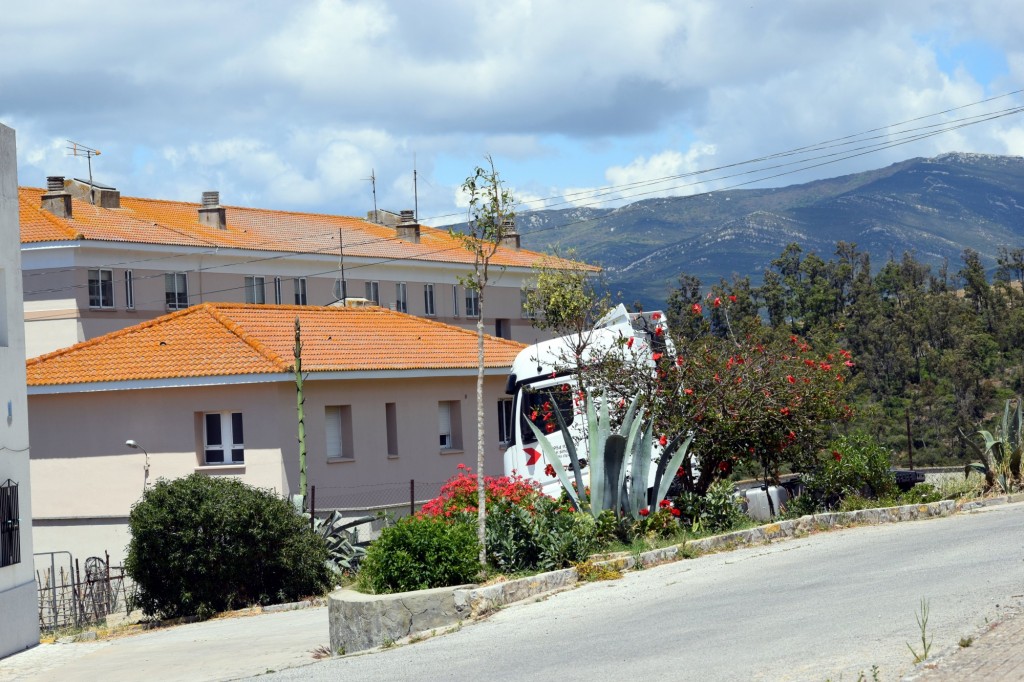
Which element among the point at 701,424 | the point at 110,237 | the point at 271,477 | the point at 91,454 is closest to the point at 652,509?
the point at 701,424

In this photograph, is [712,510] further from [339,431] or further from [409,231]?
[409,231]

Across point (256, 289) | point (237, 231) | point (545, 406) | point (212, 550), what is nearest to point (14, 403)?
point (212, 550)

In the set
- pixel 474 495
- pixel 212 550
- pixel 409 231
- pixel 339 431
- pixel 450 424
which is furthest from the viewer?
pixel 409 231

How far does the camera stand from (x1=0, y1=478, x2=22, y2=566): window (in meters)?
18.2

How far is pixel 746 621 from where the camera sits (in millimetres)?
11234

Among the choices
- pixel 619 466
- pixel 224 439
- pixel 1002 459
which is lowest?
pixel 1002 459

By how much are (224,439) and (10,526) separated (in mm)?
10228

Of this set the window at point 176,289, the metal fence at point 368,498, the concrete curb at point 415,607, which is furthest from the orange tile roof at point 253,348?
the window at point 176,289

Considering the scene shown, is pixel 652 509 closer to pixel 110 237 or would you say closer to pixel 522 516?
pixel 522 516

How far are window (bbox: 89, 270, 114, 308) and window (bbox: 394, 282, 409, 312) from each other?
15900mm

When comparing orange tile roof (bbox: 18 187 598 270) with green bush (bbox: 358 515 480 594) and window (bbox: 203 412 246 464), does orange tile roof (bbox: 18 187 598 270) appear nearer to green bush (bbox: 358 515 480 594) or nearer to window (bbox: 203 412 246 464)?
window (bbox: 203 412 246 464)

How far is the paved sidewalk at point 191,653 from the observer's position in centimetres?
1488

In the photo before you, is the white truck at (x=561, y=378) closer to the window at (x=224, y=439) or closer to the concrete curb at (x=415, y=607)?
the concrete curb at (x=415, y=607)

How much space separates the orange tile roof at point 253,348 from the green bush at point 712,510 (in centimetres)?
1238
